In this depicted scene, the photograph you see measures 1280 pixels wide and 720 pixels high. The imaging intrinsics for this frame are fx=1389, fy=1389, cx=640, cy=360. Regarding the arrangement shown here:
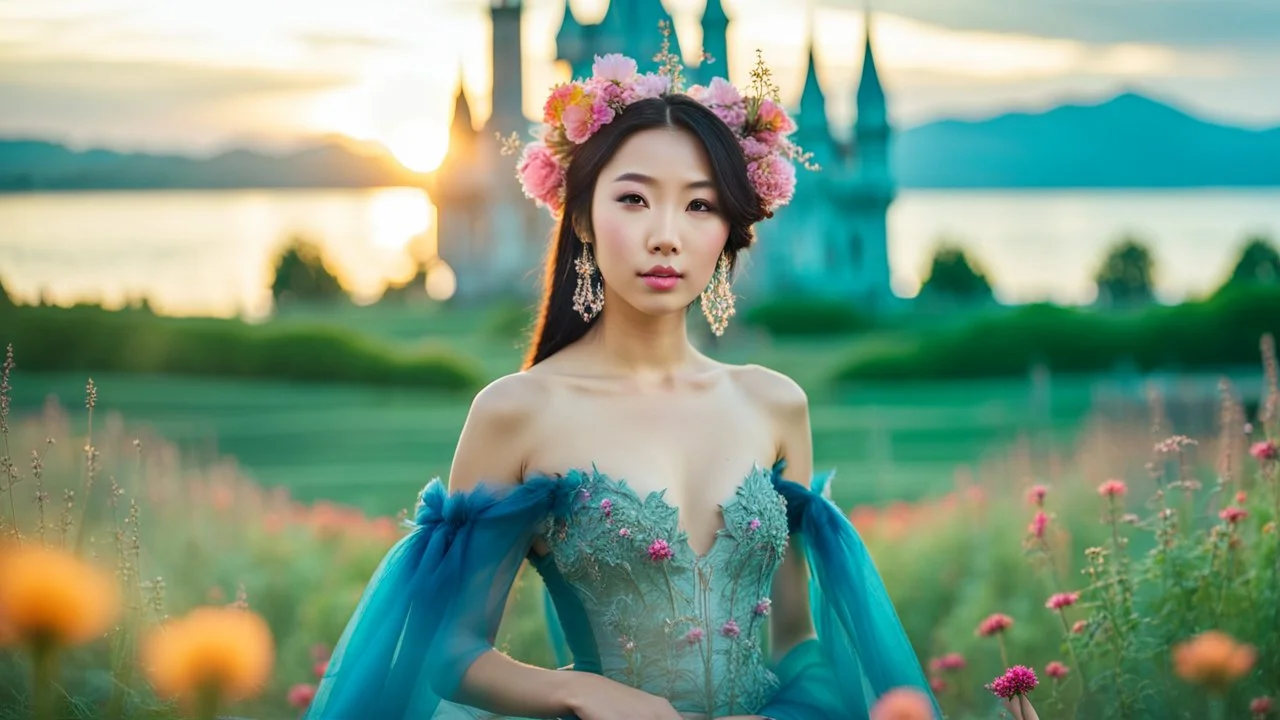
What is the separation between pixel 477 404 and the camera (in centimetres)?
305

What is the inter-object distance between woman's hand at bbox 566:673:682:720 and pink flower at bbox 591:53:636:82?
53.9 inches

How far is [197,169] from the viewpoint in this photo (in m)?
10.9

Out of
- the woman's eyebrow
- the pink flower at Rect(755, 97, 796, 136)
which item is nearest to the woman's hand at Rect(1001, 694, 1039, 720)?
the woman's eyebrow

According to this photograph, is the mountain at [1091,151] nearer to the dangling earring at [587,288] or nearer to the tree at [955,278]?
the tree at [955,278]

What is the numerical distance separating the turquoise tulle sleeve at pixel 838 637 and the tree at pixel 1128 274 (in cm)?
961

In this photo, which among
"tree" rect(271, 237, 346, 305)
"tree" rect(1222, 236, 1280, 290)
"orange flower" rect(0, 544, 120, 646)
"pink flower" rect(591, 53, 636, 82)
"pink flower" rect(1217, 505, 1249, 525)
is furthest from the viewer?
"tree" rect(271, 237, 346, 305)

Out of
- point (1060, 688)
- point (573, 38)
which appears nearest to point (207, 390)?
point (573, 38)

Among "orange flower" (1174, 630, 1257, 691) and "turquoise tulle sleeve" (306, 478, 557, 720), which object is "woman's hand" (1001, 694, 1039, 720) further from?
"orange flower" (1174, 630, 1257, 691)

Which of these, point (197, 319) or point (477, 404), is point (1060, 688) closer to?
point (477, 404)

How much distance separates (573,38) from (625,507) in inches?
337

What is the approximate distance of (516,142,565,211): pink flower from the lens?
3354 mm

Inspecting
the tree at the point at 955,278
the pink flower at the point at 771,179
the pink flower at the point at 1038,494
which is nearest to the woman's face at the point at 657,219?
the pink flower at the point at 771,179

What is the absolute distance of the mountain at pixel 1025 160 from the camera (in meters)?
10.5

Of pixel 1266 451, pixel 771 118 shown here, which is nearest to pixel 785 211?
pixel 1266 451
